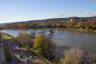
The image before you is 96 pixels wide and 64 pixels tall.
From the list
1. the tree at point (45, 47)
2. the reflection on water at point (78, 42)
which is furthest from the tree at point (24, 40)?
the reflection on water at point (78, 42)

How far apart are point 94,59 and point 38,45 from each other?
259 inches

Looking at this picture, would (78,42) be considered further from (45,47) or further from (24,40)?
(45,47)

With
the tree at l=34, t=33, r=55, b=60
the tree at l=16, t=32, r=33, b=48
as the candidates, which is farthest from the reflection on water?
the tree at l=16, t=32, r=33, b=48

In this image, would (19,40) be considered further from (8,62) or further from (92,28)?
(92,28)

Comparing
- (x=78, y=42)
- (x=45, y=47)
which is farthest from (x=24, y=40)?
A: (x=78, y=42)

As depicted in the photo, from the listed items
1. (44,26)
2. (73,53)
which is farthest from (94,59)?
(44,26)

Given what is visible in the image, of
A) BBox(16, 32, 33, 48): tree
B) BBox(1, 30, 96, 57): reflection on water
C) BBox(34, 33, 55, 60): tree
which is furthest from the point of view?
BBox(16, 32, 33, 48): tree

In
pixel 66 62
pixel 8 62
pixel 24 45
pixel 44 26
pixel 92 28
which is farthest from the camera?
pixel 44 26

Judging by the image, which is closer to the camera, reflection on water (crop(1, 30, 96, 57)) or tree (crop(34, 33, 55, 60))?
tree (crop(34, 33, 55, 60))

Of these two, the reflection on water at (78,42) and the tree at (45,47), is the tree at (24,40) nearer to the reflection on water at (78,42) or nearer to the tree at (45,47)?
the tree at (45,47)

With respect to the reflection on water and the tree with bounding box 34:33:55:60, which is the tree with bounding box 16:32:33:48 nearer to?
the tree with bounding box 34:33:55:60

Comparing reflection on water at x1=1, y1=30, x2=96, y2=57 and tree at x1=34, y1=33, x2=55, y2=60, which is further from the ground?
tree at x1=34, y1=33, x2=55, y2=60

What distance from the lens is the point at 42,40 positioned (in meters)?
16.3

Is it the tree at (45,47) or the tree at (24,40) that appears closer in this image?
the tree at (45,47)
